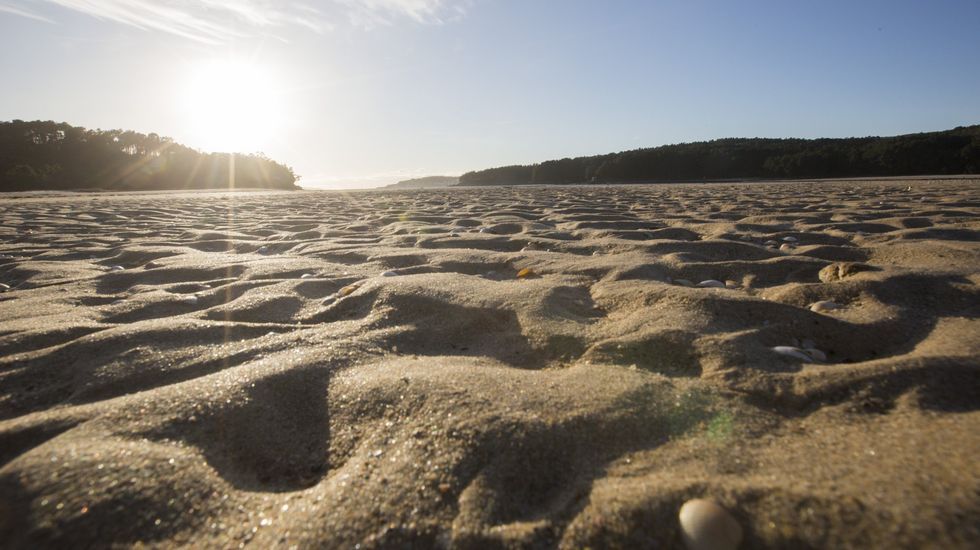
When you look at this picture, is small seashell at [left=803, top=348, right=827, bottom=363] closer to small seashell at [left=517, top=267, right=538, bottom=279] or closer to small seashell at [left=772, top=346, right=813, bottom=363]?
small seashell at [left=772, top=346, right=813, bottom=363]

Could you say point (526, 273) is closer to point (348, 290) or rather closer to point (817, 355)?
point (348, 290)

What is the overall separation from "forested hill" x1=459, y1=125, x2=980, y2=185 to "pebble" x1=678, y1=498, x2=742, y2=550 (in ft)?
65.4

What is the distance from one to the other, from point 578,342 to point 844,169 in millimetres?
21584

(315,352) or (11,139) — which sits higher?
(11,139)

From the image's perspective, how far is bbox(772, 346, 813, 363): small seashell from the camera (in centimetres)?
120

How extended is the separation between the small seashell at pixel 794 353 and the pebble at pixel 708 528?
69 centimetres

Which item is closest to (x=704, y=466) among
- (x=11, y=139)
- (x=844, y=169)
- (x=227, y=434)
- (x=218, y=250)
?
(x=227, y=434)

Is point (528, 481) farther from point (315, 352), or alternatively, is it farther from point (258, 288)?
point (258, 288)

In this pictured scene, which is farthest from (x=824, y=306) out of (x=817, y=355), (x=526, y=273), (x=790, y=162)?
(x=790, y=162)

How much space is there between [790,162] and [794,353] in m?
Answer: 21.6

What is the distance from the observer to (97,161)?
23703mm

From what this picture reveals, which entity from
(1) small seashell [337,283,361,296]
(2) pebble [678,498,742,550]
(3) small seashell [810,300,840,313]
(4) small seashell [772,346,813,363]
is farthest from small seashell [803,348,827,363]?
(1) small seashell [337,283,361,296]

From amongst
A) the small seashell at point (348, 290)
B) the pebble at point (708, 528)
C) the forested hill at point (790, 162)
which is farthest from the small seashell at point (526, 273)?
the forested hill at point (790, 162)

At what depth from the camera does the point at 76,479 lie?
0.75 m
